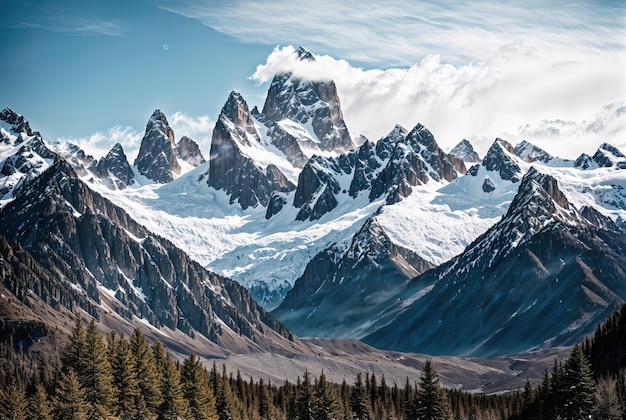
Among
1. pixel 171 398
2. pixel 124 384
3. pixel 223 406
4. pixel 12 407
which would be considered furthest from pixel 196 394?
pixel 12 407

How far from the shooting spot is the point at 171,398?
16925 centimetres

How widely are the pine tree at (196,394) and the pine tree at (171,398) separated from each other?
5.98m

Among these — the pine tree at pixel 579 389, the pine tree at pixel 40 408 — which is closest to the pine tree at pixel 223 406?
the pine tree at pixel 40 408

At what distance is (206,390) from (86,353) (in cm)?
3165

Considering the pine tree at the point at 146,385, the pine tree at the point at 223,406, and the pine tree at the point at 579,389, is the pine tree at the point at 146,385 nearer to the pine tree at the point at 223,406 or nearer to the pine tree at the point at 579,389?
the pine tree at the point at 223,406

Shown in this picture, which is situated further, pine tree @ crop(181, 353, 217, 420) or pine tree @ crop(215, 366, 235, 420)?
pine tree @ crop(215, 366, 235, 420)

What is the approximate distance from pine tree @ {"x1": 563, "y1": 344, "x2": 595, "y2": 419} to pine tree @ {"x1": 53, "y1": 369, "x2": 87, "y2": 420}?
7091 cm

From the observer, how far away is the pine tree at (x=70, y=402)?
149 metres

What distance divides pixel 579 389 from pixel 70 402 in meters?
73.3

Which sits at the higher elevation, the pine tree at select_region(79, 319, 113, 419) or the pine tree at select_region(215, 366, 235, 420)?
the pine tree at select_region(79, 319, 113, 419)

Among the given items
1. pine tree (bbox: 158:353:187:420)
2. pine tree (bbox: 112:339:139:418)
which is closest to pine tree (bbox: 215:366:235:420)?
pine tree (bbox: 158:353:187:420)

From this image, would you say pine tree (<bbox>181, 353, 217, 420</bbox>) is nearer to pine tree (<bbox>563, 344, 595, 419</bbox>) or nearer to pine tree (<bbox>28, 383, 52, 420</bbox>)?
pine tree (<bbox>28, 383, 52, 420</bbox>)

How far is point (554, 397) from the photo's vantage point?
636ft

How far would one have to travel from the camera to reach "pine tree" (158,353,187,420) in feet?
552
